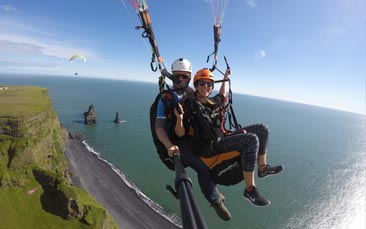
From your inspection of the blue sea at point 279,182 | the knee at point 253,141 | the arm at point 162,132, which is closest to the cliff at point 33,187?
the blue sea at point 279,182

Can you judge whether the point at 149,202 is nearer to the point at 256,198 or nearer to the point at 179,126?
the point at 256,198

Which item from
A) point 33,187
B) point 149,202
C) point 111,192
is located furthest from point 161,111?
point 111,192

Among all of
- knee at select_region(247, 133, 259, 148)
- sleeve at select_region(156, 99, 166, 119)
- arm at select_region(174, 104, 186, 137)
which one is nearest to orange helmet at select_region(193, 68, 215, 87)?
sleeve at select_region(156, 99, 166, 119)

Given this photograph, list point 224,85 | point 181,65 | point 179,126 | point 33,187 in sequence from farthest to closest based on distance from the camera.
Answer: point 33,187, point 224,85, point 181,65, point 179,126

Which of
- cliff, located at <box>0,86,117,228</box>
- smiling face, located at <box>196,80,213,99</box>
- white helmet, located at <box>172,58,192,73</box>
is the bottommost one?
cliff, located at <box>0,86,117,228</box>

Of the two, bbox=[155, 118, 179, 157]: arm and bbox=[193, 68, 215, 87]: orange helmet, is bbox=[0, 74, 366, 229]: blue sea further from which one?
bbox=[193, 68, 215, 87]: orange helmet
